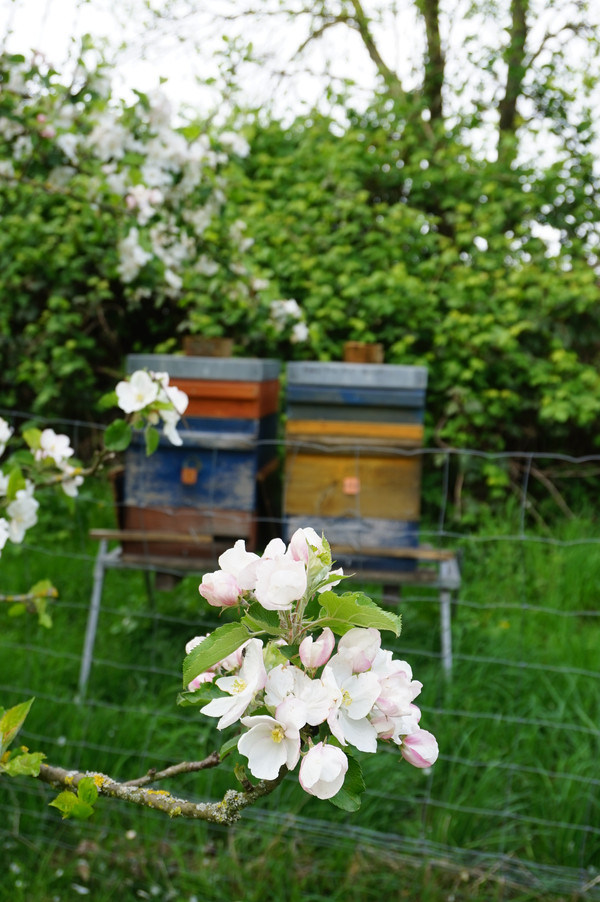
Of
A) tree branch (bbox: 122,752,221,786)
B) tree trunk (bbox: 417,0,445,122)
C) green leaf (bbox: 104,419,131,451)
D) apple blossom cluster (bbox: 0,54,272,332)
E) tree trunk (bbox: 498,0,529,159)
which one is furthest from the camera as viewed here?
tree trunk (bbox: 417,0,445,122)

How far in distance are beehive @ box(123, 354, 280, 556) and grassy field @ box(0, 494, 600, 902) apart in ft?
1.04

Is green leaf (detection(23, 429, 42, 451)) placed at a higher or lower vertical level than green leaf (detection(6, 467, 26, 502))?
higher

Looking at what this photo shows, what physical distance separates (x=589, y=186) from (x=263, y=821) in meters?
3.81

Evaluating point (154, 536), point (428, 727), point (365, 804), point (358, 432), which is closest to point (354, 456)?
point (358, 432)

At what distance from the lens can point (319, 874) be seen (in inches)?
→ 84.8

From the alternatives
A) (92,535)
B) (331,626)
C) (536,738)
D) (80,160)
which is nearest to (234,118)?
(80,160)

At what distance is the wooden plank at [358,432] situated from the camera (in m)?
2.64

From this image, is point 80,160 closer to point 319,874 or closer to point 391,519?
point 391,519

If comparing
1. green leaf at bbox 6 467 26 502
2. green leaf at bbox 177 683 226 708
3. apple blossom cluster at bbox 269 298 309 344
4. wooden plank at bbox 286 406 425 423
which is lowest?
green leaf at bbox 177 683 226 708

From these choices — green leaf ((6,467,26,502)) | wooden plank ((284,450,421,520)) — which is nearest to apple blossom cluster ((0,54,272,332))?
wooden plank ((284,450,421,520))

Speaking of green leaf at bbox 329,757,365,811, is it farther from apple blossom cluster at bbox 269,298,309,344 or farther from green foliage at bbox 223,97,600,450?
green foliage at bbox 223,97,600,450

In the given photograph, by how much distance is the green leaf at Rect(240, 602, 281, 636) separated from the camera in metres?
0.71

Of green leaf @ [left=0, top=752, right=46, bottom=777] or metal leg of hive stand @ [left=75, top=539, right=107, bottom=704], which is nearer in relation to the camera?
green leaf @ [left=0, top=752, right=46, bottom=777]

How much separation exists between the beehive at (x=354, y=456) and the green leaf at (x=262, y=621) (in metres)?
1.89
